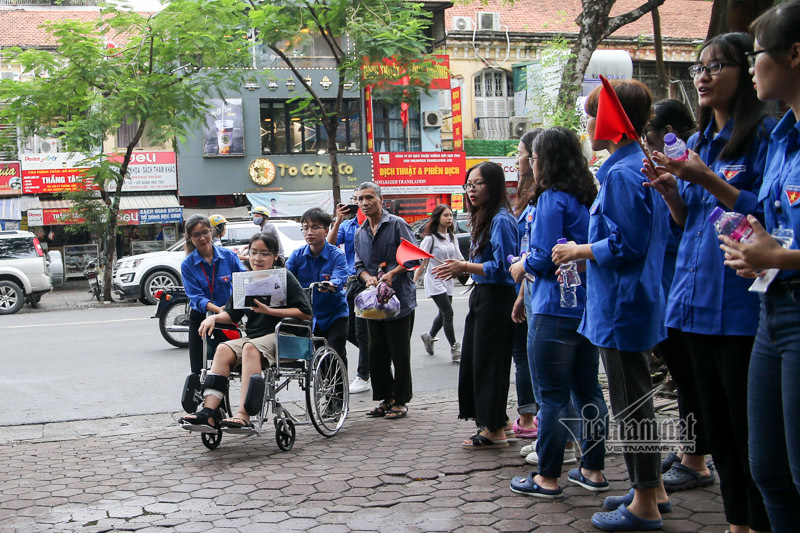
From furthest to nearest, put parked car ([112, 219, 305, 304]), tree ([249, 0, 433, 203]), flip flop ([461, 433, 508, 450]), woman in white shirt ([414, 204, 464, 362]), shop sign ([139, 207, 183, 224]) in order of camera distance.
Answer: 1. shop sign ([139, 207, 183, 224])
2. parked car ([112, 219, 305, 304])
3. tree ([249, 0, 433, 203])
4. woman in white shirt ([414, 204, 464, 362])
5. flip flop ([461, 433, 508, 450])

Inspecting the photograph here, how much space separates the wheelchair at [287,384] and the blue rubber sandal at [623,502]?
2468mm

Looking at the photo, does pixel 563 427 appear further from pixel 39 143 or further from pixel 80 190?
pixel 39 143

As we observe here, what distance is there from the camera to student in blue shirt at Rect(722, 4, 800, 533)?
2.42 meters

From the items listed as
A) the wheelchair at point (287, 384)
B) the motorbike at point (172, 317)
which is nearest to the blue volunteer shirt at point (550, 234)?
the wheelchair at point (287, 384)

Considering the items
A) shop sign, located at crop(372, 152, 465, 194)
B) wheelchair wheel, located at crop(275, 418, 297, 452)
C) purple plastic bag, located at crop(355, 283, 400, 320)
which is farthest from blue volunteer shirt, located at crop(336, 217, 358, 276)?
shop sign, located at crop(372, 152, 465, 194)

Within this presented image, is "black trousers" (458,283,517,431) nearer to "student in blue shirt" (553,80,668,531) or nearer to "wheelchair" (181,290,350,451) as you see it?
"wheelchair" (181,290,350,451)

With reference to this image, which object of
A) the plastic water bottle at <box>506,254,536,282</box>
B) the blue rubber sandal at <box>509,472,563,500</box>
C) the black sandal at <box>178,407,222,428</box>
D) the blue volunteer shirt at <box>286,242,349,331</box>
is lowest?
the blue rubber sandal at <box>509,472,563,500</box>

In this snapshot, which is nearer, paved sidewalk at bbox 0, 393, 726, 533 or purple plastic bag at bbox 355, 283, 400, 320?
paved sidewalk at bbox 0, 393, 726, 533

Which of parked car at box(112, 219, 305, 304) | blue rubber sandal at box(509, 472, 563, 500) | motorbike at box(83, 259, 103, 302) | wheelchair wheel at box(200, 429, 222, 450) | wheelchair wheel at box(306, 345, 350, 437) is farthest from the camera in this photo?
motorbike at box(83, 259, 103, 302)

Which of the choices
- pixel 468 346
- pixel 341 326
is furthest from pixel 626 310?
pixel 341 326

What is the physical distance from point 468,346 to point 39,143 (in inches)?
979

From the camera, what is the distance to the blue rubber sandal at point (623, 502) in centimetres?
387

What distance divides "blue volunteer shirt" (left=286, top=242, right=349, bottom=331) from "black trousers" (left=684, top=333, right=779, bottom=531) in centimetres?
376

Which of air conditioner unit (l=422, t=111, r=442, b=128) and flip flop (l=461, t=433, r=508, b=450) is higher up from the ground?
air conditioner unit (l=422, t=111, r=442, b=128)
